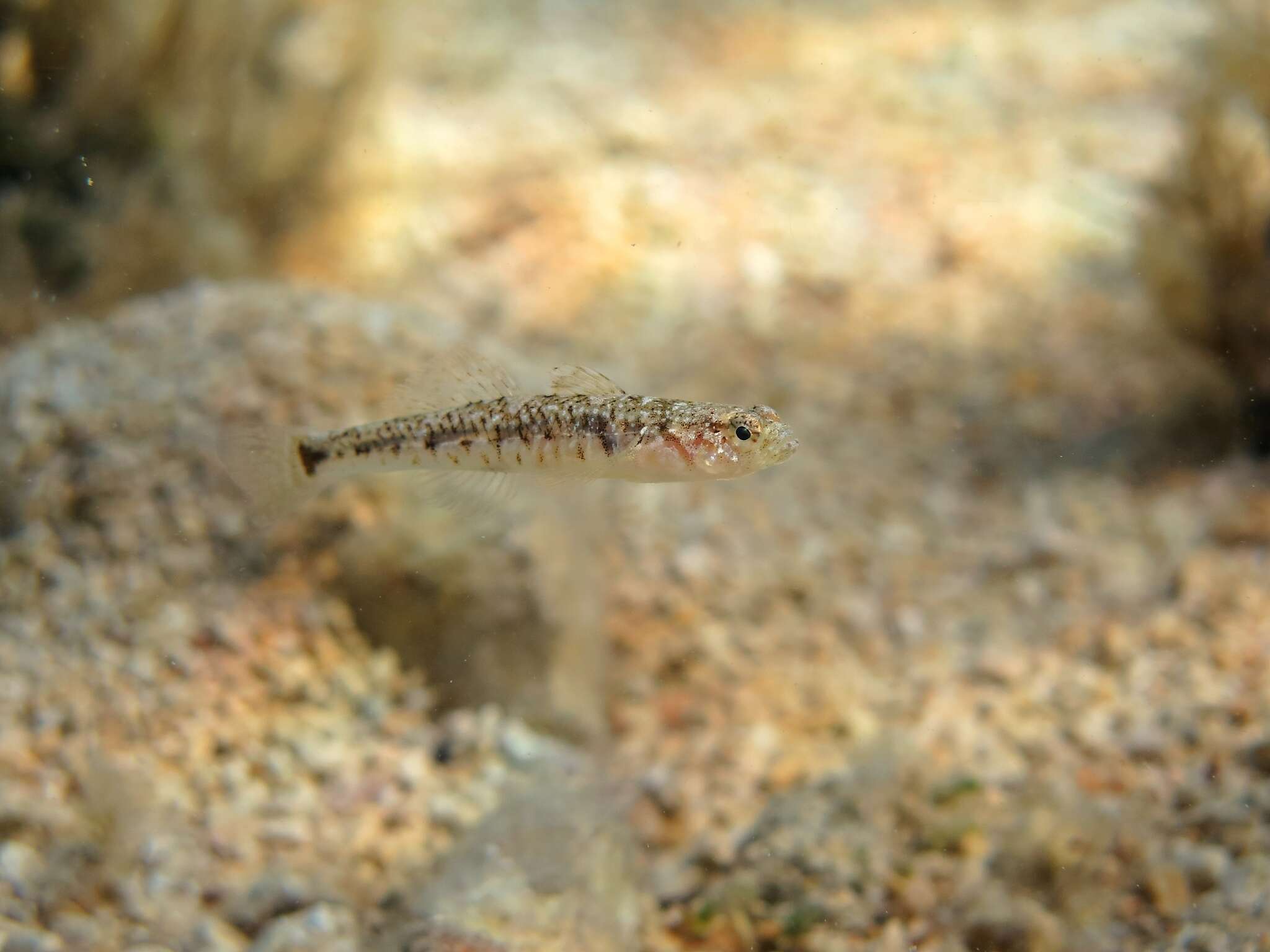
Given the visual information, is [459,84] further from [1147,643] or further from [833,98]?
[1147,643]

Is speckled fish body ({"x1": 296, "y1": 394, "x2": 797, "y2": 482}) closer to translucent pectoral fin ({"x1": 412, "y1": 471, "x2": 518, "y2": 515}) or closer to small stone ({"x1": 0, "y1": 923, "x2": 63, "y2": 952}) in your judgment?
translucent pectoral fin ({"x1": 412, "y1": 471, "x2": 518, "y2": 515})

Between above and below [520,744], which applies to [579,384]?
above

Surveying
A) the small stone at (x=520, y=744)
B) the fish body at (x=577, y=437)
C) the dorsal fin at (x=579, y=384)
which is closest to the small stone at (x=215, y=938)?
the small stone at (x=520, y=744)

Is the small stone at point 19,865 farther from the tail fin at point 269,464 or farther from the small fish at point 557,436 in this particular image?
the small fish at point 557,436

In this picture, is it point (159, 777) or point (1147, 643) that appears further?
point (1147, 643)

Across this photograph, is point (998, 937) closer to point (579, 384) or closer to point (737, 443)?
point (737, 443)

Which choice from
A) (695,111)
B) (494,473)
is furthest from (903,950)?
(695,111)

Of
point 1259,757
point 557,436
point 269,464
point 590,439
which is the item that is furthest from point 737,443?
point 1259,757
